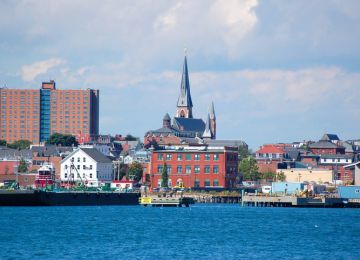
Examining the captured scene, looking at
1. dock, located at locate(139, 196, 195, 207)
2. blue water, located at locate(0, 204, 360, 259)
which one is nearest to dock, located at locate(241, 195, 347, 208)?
dock, located at locate(139, 196, 195, 207)

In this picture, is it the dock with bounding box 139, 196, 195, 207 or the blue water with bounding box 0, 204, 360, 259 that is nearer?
the blue water with bounding box 0, 204, 360, 259

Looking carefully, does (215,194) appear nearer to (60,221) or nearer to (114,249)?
(60,221)

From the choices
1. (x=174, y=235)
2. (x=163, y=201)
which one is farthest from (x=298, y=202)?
(x=174, y=235)

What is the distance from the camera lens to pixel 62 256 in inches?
2950

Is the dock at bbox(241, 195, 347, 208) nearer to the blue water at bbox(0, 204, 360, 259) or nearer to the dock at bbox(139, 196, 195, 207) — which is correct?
the dock at bbox(139, 196, 195, 207)

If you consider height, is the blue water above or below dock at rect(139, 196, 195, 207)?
below

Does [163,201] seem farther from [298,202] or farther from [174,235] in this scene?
[174,235]

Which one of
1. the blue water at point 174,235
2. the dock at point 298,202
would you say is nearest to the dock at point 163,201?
the dock at point 298,202

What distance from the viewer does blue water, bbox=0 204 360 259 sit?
77.6m

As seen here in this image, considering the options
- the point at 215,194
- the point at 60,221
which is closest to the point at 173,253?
the point at 60,221

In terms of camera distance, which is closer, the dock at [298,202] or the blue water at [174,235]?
→ the blue water at [174,235]

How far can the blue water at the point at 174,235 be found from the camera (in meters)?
77.6

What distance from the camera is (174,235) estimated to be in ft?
312

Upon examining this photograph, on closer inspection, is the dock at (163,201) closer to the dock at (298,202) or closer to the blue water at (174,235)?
the dock at (298,202)
